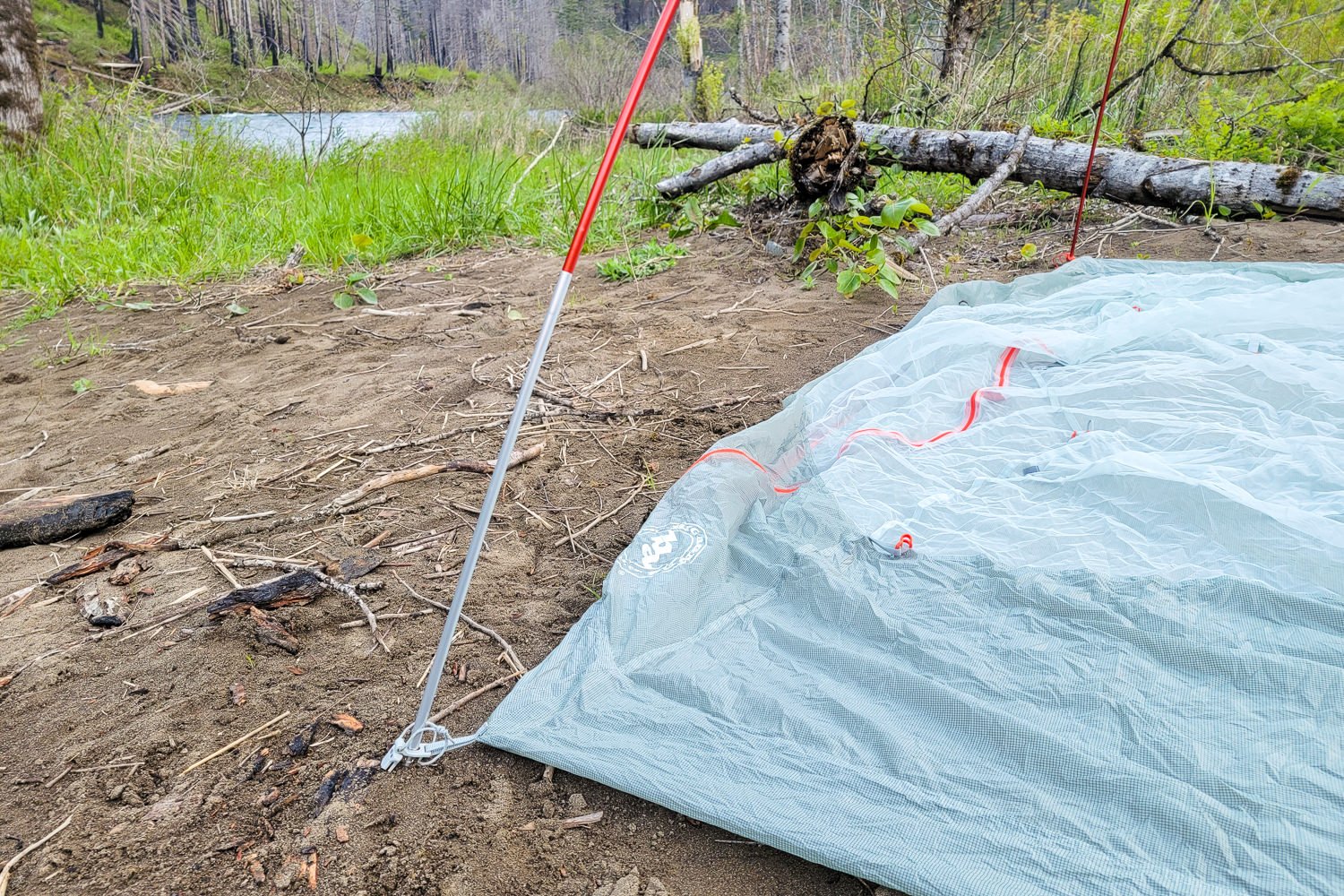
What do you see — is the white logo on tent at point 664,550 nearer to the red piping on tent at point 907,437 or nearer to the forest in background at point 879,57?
the red piping on tent at point 907,437

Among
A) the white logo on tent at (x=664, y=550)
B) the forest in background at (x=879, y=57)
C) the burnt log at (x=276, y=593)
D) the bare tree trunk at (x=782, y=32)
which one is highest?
the bare tree trunk at (x=782, y=32)

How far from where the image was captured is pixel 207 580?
1.52 m

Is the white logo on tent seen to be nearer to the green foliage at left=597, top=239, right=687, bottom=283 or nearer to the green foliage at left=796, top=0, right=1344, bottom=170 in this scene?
the green foliage at left=597, top=239, right=687, bottom=283

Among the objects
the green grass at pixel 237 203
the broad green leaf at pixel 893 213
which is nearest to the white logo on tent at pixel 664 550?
the broad green leaf at pixel 893 213

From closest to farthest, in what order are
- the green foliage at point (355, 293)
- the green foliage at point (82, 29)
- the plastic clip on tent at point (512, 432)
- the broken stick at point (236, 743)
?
the plastic clip on tent at point (512, 432)
the broken stick at point (236, 743)
the green foliage at point (355, 293)
the green foliage at point (82, 29)

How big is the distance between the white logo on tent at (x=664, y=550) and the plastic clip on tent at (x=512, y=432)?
372 mm

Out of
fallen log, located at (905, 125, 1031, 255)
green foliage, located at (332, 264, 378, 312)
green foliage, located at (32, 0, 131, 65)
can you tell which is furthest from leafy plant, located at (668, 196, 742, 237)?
green foliage, located at (32, 0, 131, 65)

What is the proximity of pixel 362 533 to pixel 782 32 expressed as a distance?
8.58 meters

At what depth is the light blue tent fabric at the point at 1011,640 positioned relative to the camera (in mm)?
882

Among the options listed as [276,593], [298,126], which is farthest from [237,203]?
[276,593]

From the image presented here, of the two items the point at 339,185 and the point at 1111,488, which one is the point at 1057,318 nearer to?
the point at 1111,488

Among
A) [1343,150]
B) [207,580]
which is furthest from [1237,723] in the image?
[1343,150]

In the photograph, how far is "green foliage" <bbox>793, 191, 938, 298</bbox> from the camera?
2.83 meters

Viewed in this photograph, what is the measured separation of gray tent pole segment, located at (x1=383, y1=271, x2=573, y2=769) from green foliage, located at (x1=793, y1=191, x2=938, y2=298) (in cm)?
199
